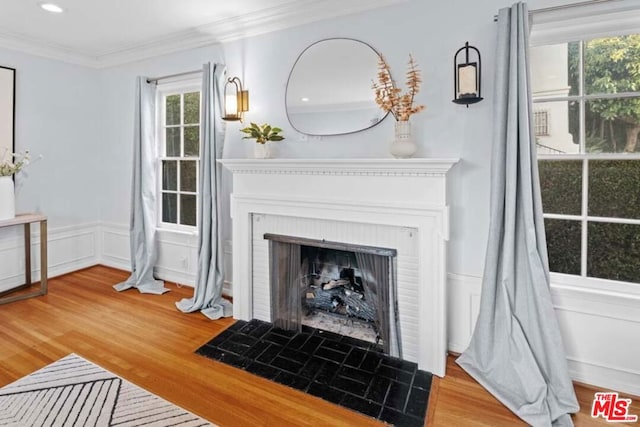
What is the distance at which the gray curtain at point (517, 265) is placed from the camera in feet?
6.31

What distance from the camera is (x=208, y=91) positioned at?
3016mm

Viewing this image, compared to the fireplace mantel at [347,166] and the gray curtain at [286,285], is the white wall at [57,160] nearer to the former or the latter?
the fireplace mantel at [347,166]

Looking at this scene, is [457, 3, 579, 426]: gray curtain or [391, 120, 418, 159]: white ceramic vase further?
[391, 120, 418, 159]: white ceramic vase

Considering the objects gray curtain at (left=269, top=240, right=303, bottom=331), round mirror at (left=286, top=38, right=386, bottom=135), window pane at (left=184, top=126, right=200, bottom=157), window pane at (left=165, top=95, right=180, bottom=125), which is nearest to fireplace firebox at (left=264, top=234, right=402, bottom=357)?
gray curtain at (left=269, top=240, right=303, bottom=331)

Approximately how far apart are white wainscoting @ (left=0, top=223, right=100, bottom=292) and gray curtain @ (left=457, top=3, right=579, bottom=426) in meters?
4.33

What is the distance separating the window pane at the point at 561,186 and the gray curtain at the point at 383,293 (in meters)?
1.09

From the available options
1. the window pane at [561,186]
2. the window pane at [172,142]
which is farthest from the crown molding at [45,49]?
the window pane at [561,186]

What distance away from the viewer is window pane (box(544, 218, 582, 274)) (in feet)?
7.12

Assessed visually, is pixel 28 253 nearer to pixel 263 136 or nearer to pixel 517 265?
pixel 263 136

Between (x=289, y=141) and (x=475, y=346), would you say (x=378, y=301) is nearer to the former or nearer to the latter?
(x=475, y=346)

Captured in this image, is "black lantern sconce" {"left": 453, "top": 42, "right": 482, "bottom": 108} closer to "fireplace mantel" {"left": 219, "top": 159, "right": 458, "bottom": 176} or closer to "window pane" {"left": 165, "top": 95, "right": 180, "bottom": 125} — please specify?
"fireplace mantel" {"left": 219, "top": 159, "right": 458, "bottom": 176}

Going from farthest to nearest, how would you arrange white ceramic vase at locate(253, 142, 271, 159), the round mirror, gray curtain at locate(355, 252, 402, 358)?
white ceramic vase at locate(253, 142, 271, 159), the round mirror, gray curtain at locate(355, 252, 402, 358)

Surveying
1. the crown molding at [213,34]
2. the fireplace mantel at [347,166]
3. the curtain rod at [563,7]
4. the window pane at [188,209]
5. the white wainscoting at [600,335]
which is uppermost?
the crown molding at [213,34]

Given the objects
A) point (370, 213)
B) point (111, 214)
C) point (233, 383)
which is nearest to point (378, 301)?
point (370, 213)
